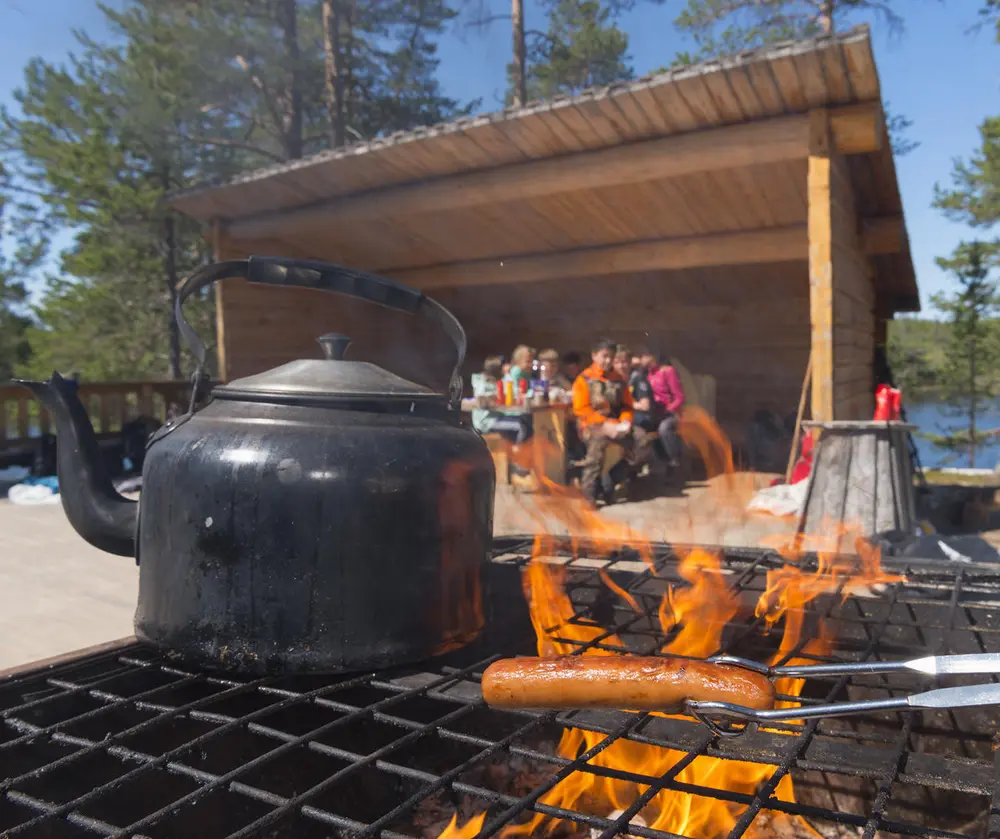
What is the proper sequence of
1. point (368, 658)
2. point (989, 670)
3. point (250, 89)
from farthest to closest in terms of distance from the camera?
1. point (250, 89)
2. point (368, 658)
3. point (989, 670)

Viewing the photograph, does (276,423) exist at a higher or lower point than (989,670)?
higher

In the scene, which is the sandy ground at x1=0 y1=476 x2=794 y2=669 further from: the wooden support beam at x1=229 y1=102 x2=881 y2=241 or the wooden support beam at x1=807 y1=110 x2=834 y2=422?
the wooden support beam at x1=229 y1=102 x2=881 y2=241

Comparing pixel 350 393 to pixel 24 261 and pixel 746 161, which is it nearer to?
pixel 746 161

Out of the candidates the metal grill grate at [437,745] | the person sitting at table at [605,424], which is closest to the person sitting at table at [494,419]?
the person sitting at table at [605,424]

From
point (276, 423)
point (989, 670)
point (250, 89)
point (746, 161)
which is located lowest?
point (989, 670)

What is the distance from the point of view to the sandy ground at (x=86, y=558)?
11.2 feet

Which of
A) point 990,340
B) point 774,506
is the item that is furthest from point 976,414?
point 774,506

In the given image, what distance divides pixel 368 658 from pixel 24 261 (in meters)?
22.9

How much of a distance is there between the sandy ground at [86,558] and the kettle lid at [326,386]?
2.01 metres

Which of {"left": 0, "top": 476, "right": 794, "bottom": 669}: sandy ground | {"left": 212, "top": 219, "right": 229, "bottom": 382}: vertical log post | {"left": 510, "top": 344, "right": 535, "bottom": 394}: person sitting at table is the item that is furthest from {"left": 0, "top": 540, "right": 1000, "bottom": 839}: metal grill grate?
{"left": 212, "top": 219, "right": 229, "bottom": 382}: vertical log post

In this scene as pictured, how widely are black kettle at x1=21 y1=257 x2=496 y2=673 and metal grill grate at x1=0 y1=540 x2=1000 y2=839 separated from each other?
3.7 inches

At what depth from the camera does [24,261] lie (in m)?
20.3

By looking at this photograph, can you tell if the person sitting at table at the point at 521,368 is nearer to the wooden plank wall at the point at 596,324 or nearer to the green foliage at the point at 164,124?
the wooden plank wall at the point at 596,324

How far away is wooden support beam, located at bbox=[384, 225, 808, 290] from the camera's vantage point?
312 inches
